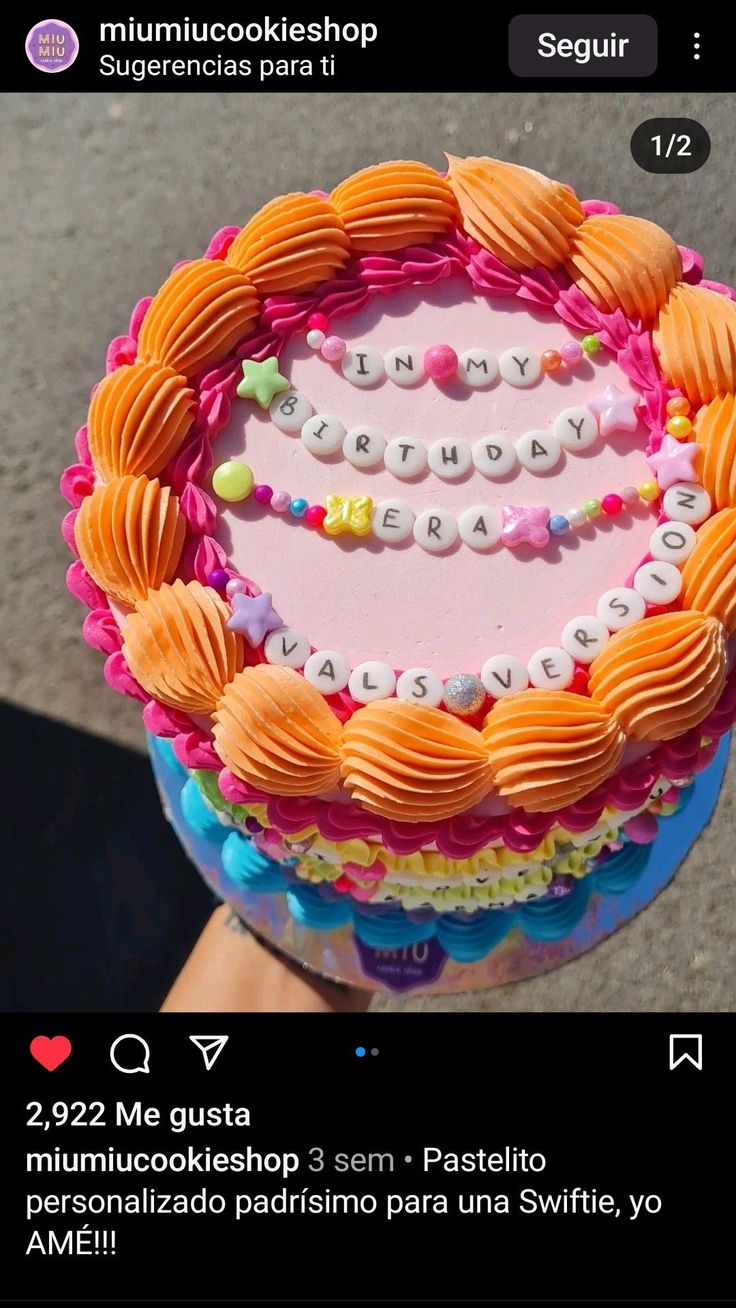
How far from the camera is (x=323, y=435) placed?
73.0 inches

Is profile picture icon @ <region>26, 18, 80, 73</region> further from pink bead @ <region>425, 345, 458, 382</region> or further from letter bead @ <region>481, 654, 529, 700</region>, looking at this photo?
letter bead @ <region>481, 654, 529, 700</region>

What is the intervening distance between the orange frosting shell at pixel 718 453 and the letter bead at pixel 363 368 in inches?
20.1

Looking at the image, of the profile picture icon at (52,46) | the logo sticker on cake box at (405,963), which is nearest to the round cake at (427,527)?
the logo sticker on cake box at (405,963)

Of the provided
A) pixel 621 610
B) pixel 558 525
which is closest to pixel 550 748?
pixel 621 610

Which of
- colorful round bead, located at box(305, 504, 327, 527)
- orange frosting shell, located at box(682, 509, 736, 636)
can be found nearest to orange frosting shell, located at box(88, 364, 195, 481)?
colorful round bead, located at box(305, 504, 327, 527)

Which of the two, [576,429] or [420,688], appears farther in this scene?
[576,429]

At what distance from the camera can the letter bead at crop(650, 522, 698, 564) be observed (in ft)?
5.84

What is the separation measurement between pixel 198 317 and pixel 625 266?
69cm

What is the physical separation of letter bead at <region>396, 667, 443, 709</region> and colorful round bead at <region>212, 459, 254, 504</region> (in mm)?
390

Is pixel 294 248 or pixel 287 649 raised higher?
pixel 294 248

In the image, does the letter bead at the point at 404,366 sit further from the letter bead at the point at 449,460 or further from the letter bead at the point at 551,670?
the letter bead at the point at 551,670

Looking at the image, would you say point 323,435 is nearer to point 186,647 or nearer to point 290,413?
point 290,413

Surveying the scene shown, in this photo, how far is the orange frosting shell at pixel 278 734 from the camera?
5.49ft

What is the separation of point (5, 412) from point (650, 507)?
2.09m
